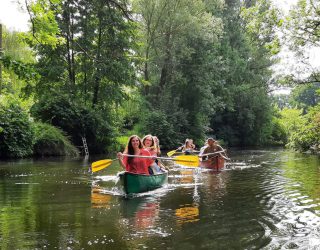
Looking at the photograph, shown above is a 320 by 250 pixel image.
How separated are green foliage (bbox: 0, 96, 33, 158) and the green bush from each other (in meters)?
1.08

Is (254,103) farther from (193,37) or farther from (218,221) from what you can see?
(218,221)

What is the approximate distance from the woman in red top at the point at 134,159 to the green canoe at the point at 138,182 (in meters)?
0.43

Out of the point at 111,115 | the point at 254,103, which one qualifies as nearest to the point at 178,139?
the point at 111,115

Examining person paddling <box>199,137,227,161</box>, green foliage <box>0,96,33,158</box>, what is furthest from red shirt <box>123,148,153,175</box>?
green foliage <box>0,96,33,158</box>

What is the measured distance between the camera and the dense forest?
2108 cm

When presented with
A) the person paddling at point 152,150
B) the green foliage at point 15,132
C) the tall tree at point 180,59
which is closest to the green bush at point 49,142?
the green foliage at point 15,132

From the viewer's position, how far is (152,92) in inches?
1377

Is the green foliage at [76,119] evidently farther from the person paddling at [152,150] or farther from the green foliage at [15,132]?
the person paddling at [152,150]

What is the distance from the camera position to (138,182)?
385 inches

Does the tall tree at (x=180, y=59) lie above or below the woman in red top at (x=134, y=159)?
Answer: above

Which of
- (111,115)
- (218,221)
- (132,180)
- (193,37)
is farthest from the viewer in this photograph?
(193,37)

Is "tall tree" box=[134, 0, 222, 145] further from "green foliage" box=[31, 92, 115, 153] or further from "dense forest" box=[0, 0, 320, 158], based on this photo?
"green foliage" box=[31, 92, 115, 153]

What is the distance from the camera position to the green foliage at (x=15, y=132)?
19.2m

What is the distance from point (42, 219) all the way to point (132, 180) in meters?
3.02
